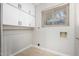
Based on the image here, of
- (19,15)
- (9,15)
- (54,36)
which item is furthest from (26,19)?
(54,36)

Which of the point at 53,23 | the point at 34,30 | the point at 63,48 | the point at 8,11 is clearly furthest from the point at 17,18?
the point at 63,48

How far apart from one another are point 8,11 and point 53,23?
1.69 ft

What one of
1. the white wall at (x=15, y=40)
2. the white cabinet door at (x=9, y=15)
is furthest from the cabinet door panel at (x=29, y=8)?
the white wall at (x=15, y=40)

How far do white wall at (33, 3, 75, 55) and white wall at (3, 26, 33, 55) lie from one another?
0.30 ft

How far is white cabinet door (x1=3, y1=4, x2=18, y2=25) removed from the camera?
107 cm

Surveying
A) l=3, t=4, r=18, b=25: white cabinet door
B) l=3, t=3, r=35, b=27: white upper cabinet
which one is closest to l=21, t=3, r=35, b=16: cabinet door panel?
l=3, t=3, r=35, b=27: white upper cabinet

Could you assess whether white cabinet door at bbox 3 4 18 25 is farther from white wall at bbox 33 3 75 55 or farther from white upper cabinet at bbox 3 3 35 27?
white wall at bbox 33 3 75 55

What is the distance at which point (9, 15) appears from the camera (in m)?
1.08

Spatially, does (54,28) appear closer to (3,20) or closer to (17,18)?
(17,18)

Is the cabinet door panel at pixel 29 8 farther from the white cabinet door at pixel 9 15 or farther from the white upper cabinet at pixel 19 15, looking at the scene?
the white cabinet door at pixel 9 15

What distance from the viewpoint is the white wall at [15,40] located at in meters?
1.08

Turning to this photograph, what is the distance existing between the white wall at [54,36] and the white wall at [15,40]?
0.30 feet

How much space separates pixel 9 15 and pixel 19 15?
0.11 meters

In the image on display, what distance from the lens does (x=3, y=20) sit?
42.4 inches
